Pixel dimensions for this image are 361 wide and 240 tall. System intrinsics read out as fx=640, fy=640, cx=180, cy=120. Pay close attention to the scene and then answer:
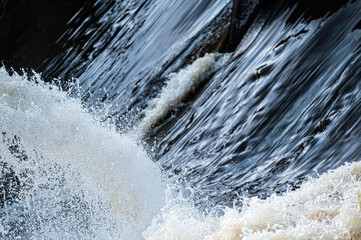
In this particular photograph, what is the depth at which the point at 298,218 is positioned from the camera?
15.5 feet

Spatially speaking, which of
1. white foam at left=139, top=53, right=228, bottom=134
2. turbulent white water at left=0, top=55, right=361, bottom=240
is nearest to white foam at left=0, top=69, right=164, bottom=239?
turbulent white water at left=0, top=55, right=361, bottom=240

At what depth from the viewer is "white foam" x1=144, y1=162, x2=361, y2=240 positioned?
4.30m

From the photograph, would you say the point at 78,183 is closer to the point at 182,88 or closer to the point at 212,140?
the point at 212,140

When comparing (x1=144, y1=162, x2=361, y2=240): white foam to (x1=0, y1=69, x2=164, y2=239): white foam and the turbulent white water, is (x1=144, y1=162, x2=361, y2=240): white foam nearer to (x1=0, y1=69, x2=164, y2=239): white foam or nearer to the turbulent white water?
the turbulent white water

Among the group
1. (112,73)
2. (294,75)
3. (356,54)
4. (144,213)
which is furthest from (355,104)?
(112,73)

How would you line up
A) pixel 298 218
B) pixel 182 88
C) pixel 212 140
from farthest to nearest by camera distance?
pixel 182 88, pixel 212 140, pixel 298 218

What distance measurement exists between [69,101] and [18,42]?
14.8m

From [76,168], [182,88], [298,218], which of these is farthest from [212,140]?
[298,218]

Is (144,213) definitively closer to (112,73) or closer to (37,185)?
(37,185)

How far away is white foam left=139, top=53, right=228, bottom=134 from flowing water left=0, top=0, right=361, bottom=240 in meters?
0.03

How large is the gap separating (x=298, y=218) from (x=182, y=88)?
649 centimetres

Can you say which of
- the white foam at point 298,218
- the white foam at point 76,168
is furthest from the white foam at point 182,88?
the white foam at point 298,218

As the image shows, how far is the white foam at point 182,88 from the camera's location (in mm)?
10859

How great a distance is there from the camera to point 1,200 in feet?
32.2
